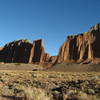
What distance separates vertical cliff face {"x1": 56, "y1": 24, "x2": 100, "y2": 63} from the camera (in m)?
98.6

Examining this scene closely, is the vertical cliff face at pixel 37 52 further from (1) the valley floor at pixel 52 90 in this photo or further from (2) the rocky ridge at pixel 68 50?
(1) the valley floor at pixel 52 90

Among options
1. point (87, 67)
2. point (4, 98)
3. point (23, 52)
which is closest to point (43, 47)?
point (23, 52)

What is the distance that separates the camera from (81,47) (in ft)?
346

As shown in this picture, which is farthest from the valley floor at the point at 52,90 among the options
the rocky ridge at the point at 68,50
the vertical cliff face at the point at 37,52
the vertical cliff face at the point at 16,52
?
the vertical cliff face at the point at 16,52

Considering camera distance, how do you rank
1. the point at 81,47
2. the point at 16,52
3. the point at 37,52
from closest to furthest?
the point at 81,47
the point at 37,52
the point at 16,52

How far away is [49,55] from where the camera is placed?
127500 mm

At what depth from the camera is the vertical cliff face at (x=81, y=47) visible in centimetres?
9862

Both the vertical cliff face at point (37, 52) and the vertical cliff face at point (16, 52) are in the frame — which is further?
the vertical cliff face at point (16, 52)

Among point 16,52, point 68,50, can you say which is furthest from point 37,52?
point 68,50

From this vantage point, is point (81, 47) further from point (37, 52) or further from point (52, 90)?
point (52, 90)

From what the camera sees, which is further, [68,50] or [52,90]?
[68,50]

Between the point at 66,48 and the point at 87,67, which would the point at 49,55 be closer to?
the point at 66,48

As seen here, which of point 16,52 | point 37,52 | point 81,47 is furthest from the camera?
point 16,52

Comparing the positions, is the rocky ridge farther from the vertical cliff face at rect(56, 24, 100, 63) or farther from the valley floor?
the valley floor
